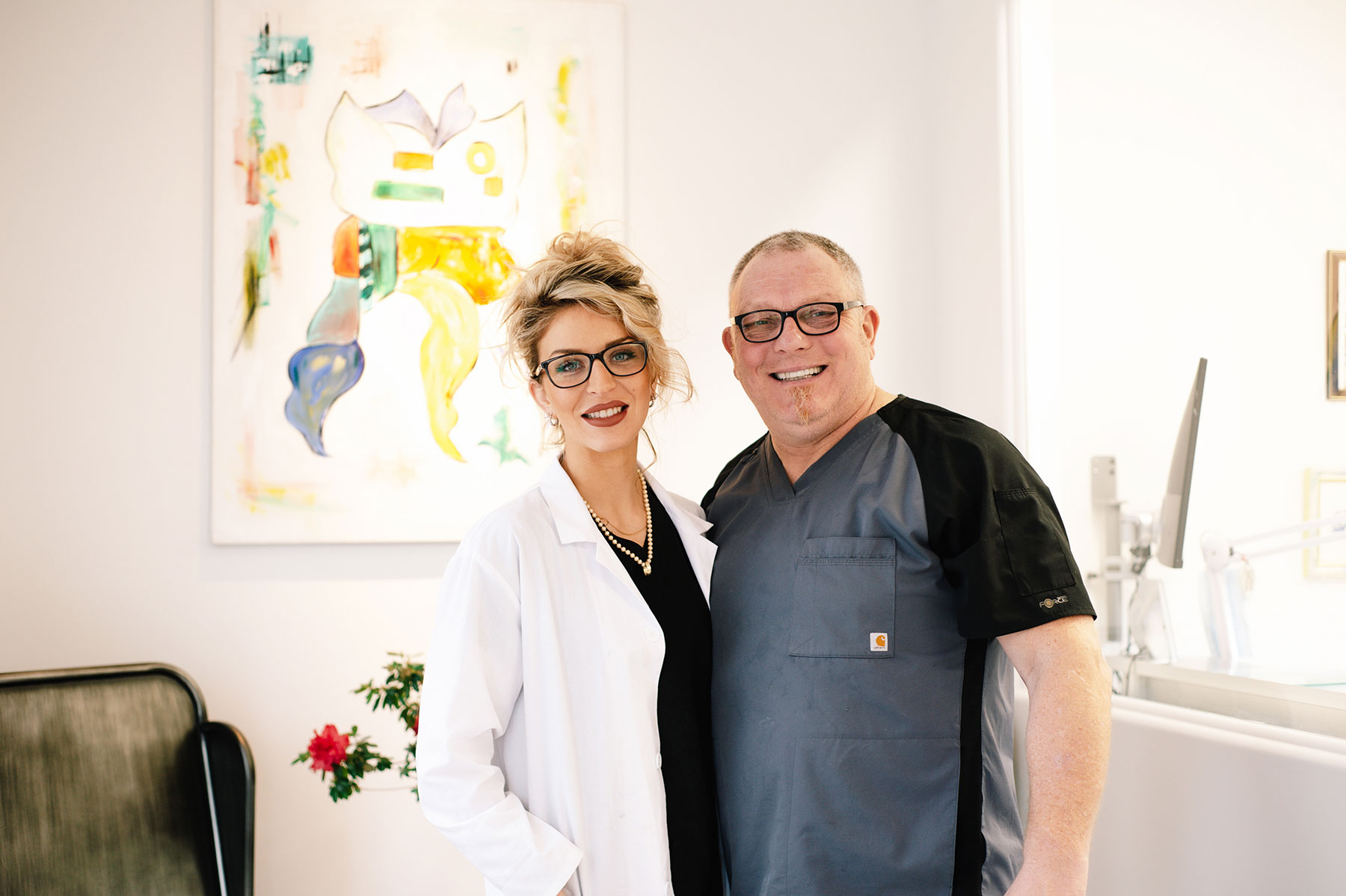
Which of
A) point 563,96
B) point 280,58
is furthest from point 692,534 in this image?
point 280,58

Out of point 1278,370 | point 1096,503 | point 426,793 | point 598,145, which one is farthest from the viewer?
point 598,145

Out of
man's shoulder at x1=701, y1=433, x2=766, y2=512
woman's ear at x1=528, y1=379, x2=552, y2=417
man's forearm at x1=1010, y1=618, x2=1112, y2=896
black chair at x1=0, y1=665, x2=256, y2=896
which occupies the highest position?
woman's ear at x1=528, y1=379, x2=552, y2=417

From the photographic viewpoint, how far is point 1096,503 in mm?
2375

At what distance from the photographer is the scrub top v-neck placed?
134 centimetres

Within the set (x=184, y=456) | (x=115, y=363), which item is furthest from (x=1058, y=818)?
(x=115, y=363)

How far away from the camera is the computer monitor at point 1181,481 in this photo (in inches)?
80.9

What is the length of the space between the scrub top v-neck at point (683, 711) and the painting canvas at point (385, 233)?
110 centimetres

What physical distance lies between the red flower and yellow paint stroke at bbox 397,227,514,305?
3.77 feet

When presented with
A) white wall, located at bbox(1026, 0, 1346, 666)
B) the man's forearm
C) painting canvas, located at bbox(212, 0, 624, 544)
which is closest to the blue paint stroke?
painting canvas, located at bbox(212, 0, 624, 544)

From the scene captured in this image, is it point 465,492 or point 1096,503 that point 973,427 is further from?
point 465,492

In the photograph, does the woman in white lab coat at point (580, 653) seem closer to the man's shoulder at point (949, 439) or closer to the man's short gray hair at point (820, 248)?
the man's short gray hair at point (820, 248)

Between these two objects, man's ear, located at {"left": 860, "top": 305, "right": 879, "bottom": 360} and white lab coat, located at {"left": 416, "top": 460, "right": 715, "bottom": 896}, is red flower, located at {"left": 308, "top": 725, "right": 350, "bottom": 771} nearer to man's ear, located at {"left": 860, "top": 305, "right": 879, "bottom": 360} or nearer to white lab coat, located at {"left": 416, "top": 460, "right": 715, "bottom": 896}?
white lab coat, located at {"left": 416, "top": 460, "right": 715, "bottom": 896}

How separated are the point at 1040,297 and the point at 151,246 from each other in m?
2.29

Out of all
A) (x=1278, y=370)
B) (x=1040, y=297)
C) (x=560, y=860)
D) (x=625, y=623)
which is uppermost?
(x=1040, y=297)
